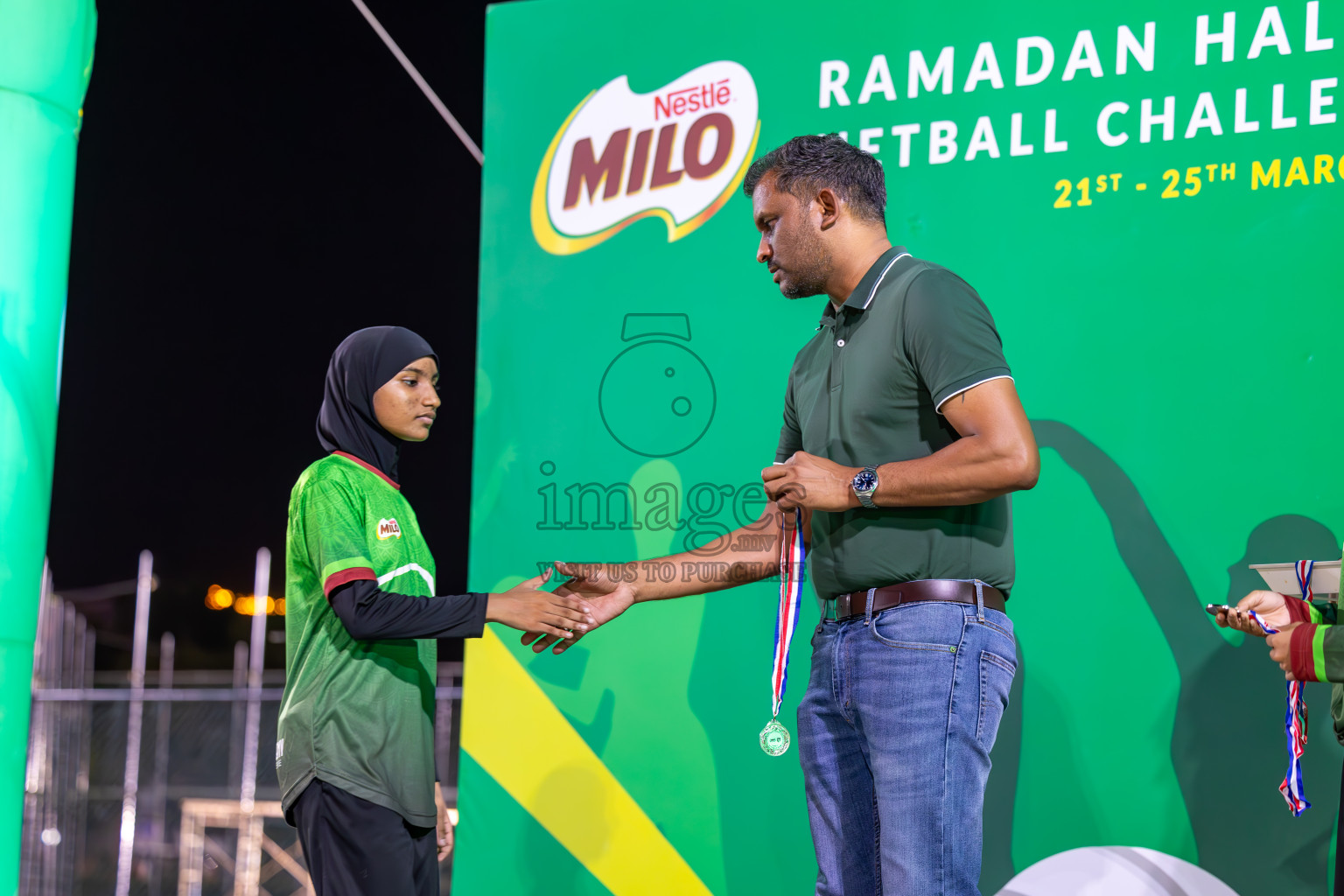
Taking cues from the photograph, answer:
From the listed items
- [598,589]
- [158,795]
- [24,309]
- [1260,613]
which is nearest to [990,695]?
[1260,613]

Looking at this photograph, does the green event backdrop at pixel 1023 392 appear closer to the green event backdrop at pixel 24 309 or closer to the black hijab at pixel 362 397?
the black hijab at pixel 362 397

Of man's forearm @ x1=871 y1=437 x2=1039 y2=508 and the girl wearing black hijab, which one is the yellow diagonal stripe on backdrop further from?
man's forearm @ x1=871 y1=437 x2=1039 y2=508

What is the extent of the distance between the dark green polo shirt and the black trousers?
1009 mm

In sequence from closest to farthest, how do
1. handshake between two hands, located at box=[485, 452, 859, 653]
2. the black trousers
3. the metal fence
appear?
handshake between two hands, located at box=[485, 452, 859, 653] → the black trousers → the metal fence

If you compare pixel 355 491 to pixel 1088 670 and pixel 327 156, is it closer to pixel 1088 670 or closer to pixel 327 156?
pixel 1088 670

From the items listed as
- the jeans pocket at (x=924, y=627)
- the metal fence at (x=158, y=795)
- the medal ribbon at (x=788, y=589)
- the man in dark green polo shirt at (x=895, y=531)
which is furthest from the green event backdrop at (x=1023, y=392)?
the metal fence at (x=158, y=795)

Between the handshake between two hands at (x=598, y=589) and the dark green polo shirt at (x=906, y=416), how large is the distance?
0.09 metres

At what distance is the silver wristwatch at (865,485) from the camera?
1.88 m

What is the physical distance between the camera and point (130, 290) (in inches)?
448

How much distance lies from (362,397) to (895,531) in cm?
126

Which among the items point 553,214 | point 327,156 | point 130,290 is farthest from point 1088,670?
point 130,290

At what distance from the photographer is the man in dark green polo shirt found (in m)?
1.82
